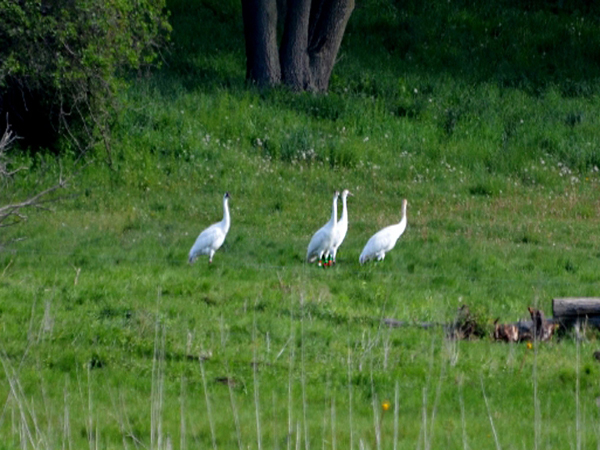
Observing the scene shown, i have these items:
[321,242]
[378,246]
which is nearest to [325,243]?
[321,242]

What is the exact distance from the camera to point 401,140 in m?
22.7

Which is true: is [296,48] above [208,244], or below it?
above

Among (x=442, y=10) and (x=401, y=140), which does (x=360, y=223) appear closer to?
(x=401, y=140)

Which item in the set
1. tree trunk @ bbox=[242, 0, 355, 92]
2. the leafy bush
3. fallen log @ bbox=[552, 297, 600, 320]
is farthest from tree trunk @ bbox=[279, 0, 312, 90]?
fallen log @ bbox=[552, 297, 600, 320]

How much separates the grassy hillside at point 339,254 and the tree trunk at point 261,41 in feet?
1.90

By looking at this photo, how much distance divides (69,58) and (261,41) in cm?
706

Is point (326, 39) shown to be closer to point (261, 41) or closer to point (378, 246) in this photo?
point (261, 41)

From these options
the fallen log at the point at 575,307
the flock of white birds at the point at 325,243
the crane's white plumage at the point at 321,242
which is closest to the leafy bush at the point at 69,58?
the flock of white birds at the point at 325,243

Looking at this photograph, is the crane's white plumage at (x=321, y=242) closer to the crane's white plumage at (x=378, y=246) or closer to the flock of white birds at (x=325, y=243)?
the flock of white birds at (x=325, y=243)

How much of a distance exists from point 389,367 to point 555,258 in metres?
7.30

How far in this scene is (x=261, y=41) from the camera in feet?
79.9

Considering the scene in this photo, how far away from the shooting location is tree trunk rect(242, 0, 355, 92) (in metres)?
24.3

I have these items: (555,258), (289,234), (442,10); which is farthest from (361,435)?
(442,10)

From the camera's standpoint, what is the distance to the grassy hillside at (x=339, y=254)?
25.1ft
